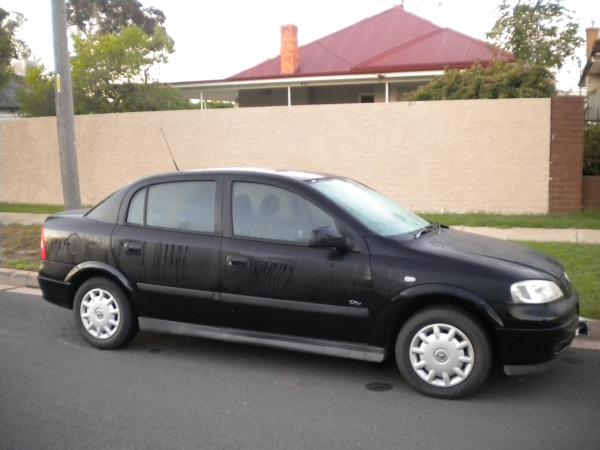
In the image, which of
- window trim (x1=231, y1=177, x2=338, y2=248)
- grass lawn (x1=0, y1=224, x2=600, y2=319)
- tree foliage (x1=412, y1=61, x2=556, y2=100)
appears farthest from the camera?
tree foliage (x1=412, y1=61, x2=556, y2=100)

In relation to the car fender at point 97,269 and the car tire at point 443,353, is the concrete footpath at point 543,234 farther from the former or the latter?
the car fender at point 97,269

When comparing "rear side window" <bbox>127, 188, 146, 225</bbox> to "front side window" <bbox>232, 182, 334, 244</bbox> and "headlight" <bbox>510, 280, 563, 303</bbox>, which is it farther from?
"headlight" <bbox>510, 280, 563, 303</bbox>

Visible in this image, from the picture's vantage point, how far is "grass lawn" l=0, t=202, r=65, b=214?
1498 cm

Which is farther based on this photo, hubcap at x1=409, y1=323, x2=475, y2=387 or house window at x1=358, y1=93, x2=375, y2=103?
house window at x1=358, y1=93, x2=375, y2=103

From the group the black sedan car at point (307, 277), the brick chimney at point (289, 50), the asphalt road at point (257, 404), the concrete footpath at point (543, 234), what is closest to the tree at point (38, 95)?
the brick chimney at point (289, 50)

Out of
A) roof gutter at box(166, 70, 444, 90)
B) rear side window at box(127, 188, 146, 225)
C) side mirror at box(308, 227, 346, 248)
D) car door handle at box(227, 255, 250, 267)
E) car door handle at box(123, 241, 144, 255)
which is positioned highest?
roof gutter at box(166, 70, 444, 90)

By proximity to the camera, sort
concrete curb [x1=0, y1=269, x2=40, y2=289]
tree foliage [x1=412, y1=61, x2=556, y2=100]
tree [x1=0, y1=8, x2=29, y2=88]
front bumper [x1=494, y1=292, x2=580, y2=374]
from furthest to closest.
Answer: tree [x1=0, y1=8, x2=29, y2=88] < tree foliage [x1=412, y1=61, x2=556, y2=100] < concrete curb [x1=0, y1=269, x2=40, y2=289] < front bumper [x1=494, y1=292, x2=580, y2=374]

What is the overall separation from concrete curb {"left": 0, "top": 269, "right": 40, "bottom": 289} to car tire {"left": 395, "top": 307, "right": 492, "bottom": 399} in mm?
5658

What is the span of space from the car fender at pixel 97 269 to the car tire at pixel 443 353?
234 cm

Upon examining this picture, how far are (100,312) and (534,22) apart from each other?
13.2 m

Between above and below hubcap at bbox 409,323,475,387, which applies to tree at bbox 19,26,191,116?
above

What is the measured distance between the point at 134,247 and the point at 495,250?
9.53 feet

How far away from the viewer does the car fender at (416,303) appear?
4.65 meters

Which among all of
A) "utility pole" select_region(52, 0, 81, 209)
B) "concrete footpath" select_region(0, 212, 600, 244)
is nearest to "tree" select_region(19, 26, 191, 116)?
"utility pole" select_region(52, 0, 81, 209)
